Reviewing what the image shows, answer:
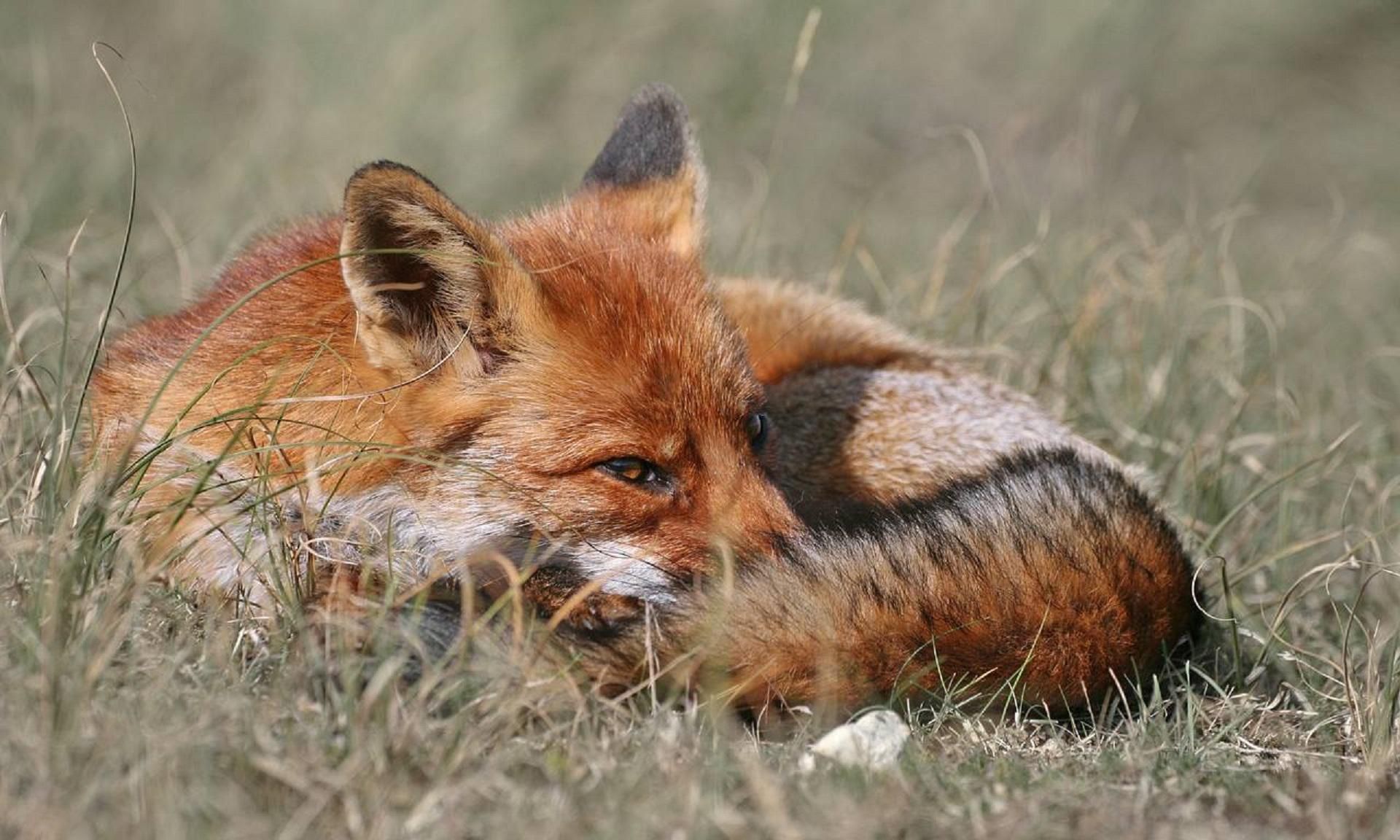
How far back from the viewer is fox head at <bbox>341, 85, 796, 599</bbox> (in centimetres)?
301

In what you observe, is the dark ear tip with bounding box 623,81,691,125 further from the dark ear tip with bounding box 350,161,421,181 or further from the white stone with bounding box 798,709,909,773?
the white stone with bounding box 798,709,909,773

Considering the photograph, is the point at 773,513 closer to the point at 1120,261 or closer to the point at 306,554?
the point at 306,554

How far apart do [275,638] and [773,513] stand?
4.01 ft

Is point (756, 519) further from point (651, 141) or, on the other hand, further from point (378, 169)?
point (651, 141)

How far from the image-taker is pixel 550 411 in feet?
10.1

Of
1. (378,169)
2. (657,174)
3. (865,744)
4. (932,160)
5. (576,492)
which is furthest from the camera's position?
(932,160)

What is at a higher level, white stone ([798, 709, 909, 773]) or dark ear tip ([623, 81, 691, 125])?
dark ear tip ([623, 81, 691, 125])

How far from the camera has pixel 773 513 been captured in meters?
3.18

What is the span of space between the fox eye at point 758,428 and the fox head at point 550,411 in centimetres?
16

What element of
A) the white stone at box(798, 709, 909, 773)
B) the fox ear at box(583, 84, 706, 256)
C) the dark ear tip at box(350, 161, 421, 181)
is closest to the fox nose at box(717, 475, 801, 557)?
the white stone at box(798, 709, 909, 773)

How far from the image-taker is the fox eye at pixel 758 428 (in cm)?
342

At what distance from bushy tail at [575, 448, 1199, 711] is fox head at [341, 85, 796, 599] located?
0.24 m

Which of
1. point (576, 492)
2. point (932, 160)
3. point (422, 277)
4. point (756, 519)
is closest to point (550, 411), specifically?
point (576, 492)

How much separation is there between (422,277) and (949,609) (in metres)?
1.48
